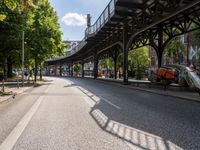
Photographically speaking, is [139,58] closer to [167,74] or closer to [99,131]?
[167,74]

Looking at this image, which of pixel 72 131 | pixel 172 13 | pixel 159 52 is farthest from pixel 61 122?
pixel 159 52

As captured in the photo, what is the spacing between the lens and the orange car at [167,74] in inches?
1269

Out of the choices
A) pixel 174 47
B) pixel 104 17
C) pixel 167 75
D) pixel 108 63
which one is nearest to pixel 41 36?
pixel 104 17

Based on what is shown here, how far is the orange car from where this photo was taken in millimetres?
32241

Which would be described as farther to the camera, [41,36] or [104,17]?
[41,36]

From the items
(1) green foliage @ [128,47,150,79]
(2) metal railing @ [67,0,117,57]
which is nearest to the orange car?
(2) metal railing @ [67,0,117,57]

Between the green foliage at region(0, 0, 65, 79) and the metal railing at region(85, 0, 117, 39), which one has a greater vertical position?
the metal railing at region(85, 0, 117, 39)

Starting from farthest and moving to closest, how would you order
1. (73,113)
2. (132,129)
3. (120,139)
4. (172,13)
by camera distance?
(172,13), (73,113), (132,129), (120,139)

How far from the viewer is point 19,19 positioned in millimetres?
35938

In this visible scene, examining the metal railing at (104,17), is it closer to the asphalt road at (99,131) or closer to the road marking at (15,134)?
the asphalt road at (99,131)

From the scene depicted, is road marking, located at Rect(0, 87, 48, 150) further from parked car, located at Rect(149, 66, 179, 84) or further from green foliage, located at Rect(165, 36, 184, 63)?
green foliage, located at Rect(165, 36, 184, 63)

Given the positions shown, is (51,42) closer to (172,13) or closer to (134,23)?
(134,23)

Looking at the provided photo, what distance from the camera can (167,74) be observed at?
33.5 m

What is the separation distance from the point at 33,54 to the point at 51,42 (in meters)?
2.63
